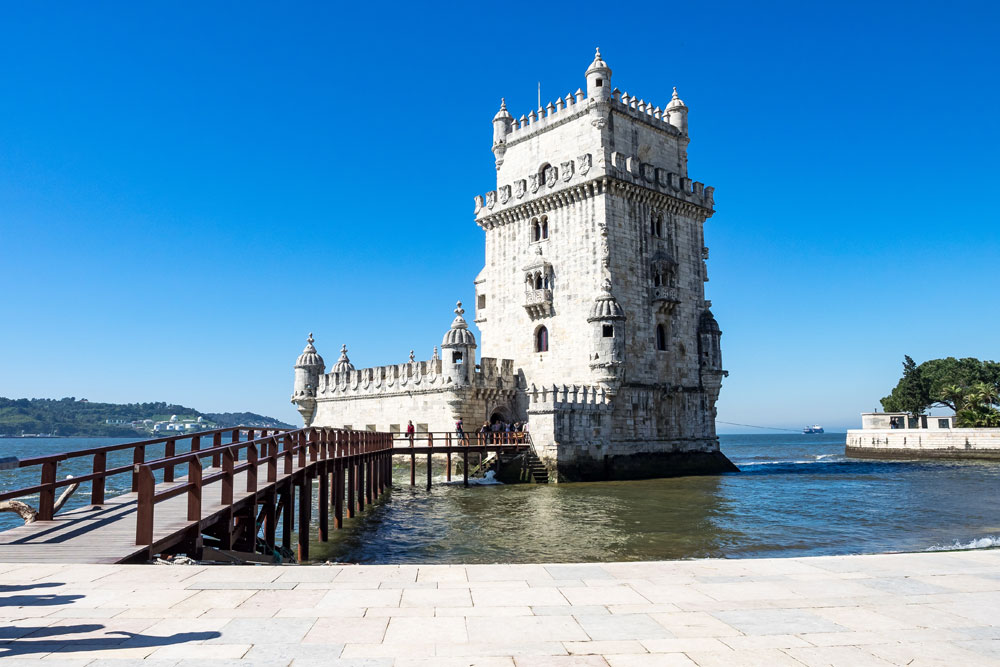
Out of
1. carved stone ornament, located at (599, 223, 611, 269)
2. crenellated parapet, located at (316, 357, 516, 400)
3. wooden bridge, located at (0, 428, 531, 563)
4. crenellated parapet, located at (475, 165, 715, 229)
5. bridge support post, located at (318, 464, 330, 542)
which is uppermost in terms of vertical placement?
crenellated parapet, located at (475, 165, 715, 229)

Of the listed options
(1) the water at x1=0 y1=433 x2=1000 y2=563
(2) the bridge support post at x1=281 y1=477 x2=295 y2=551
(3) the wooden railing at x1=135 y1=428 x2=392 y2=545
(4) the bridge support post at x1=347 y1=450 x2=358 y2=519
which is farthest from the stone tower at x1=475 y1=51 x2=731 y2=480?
(2) the bridge support post at x1=281 y1=477 x2=295 y2=551

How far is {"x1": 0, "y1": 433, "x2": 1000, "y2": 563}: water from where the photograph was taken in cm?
1614

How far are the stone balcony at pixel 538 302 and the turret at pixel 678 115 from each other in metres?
12.9

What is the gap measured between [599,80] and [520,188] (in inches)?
270

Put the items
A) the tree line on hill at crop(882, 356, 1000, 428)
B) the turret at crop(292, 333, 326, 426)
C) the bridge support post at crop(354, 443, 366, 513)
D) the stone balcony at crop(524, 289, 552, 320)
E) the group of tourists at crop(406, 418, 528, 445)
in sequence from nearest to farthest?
the bridge support post at crop(354, 443, 366, 513)
the group of tourists at crop(406, 418, 528, 445)
the stone balcony at crop(524, 289, 552, 320)
the turret at crop(292, 333, 326, 426)
the tree line on hill at crop(882, 356, 1000, 428)

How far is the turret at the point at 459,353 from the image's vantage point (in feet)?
116

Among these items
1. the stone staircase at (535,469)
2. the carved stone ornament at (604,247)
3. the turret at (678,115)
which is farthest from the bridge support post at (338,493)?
the turret at (678,115)

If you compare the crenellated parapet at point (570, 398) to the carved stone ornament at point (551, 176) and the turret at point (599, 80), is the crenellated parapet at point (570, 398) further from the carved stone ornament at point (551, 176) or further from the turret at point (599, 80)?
the turret at point (599, 80)

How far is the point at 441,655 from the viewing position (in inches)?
203

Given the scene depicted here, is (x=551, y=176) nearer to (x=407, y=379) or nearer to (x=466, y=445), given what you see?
(x=407, y=379)

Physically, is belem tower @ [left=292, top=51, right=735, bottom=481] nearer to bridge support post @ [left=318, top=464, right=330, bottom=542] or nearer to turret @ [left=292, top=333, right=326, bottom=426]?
turret @ [left=292, top=333, right=326, bottom=426]

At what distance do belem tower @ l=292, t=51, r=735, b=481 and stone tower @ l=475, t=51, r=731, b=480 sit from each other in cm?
8

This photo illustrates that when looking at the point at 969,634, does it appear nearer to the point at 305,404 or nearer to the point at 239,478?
the point at 239,478

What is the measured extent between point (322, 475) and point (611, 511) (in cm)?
930
